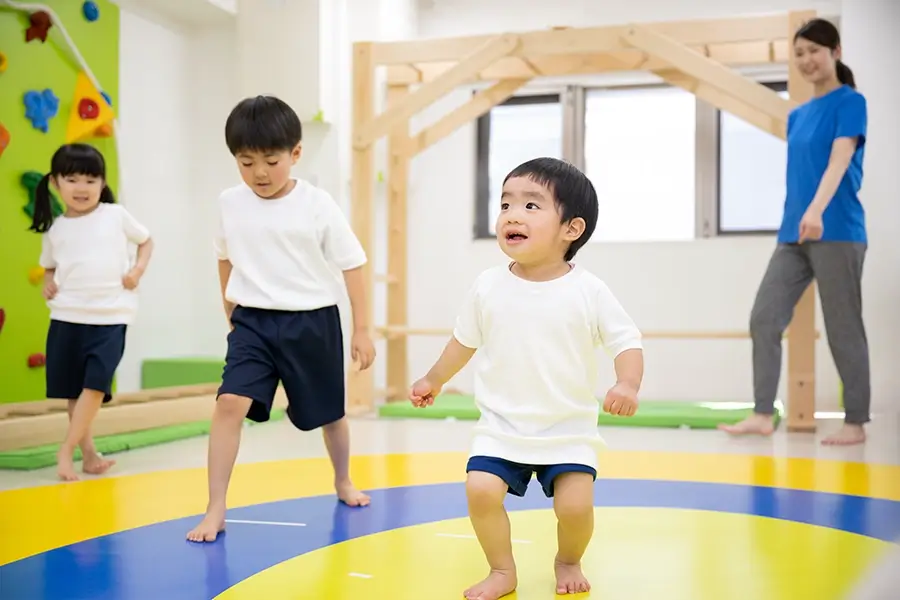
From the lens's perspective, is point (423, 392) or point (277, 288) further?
point (277, 288)

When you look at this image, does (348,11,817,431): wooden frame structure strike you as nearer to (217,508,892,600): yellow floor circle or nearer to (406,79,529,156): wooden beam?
(406,79,529,156): wooden beam

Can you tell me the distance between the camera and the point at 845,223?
11.9 feet

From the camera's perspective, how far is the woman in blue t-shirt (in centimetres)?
358

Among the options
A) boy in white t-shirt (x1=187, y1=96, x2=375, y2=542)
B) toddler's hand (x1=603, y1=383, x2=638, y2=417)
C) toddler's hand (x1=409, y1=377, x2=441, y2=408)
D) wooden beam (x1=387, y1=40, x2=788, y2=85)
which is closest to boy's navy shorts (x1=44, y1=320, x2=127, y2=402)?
boy in white t-shirt (x1=187, y1=96, x2=375, y2=542)

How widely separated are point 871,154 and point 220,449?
4231 millimetres

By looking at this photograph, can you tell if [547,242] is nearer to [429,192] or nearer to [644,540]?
[644,540]

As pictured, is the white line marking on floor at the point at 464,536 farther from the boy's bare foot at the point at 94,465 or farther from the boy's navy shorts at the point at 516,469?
the boy's bare foot at the point at 94,465

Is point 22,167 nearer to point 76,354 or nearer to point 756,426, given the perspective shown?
point 76,354

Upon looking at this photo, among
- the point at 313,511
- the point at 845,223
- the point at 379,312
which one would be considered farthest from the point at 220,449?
the point at 379,312

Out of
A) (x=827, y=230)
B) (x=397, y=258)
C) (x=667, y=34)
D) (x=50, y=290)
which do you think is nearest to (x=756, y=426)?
(x=827, y=230)

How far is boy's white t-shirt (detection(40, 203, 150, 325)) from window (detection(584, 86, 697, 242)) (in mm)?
3588

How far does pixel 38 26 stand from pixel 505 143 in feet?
9.62

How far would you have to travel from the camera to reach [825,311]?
3.70 meters

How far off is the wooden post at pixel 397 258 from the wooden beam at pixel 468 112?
0.29ft
